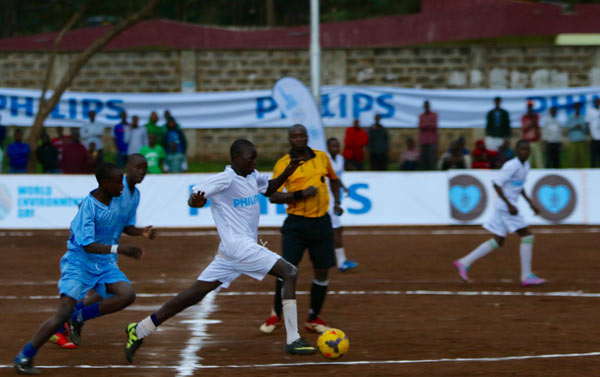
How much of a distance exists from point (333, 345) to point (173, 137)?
16.0 m

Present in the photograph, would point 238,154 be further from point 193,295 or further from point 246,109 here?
point 246,109

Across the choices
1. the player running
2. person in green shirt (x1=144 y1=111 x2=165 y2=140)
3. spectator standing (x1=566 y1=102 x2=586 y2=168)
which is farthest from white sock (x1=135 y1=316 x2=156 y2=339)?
spectator standing (x1=566 y1=102 x2=586 y2=168)

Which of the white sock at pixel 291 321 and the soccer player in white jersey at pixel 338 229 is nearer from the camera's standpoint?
the white sock at pixel 291 321

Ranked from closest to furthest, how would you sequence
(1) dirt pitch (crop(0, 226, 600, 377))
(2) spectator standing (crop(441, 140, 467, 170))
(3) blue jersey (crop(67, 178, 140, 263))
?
(3) blue jersey (crop(67, 178, 140, 263)) < (1) dirt pitch (crop(0, 226, 600, 377)) < (2) spectator standing (crop(441, 140, 467, 170))

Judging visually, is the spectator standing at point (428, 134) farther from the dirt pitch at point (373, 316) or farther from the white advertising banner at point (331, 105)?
the dirt pitch at point (373, 316)

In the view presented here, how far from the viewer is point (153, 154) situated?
22.4 metres

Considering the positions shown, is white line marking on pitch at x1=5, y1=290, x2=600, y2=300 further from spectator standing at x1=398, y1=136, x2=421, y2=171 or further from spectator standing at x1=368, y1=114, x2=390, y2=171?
spectator standing at x1=398, y1=136, x2=421, y2=171

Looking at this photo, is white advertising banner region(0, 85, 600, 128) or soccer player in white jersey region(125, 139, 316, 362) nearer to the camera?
soccer player in white jersey region(125, 139, 316, 362)

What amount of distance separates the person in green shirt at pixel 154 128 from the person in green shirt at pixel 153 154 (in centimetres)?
136

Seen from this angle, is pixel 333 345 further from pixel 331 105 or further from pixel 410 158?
pixel 331 105

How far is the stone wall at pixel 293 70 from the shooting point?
2884 cm

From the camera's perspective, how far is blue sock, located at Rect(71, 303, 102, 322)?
30.5 feet

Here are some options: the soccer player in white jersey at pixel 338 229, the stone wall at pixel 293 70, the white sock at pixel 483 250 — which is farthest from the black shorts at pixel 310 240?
the stone wall at pixel 293 70

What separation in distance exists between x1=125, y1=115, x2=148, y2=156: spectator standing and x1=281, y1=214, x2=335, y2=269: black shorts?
548 inches
